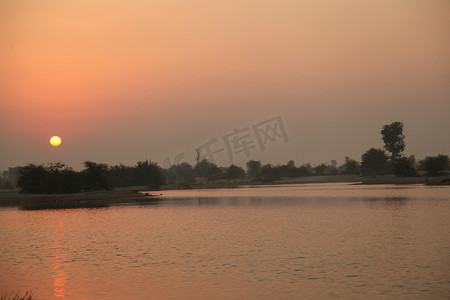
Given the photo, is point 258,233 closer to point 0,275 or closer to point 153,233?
point 153,233

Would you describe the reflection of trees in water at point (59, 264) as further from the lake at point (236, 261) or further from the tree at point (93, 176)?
the tree at point (93, 176)

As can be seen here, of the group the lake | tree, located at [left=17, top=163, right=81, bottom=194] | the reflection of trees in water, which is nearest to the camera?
the lake

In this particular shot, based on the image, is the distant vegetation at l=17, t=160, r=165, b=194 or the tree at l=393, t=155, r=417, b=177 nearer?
the distant vegetation at l=17, t=160, r=165, b=194

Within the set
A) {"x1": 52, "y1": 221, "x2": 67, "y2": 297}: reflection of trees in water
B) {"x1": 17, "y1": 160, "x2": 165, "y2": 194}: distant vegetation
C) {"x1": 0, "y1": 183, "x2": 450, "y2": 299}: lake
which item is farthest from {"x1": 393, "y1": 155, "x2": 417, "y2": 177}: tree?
{"x1": 52, "y1": 221, "x2": 67, "y2": 297}: reflection of trees in water

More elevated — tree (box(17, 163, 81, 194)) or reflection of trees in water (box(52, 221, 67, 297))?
tree (box(17, 163, 81, 194))

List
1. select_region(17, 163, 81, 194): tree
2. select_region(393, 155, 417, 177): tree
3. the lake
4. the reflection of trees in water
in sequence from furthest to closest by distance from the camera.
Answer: select_region(393, 155, 417, 177): tree → select_region(17, 163, 81, 194): tree → the reflection of trees in water → the lake

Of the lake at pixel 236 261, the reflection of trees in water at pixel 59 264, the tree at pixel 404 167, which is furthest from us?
the tree at pixel 404 167

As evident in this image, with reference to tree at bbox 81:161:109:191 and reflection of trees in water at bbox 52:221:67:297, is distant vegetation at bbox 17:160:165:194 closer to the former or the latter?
tree at bbox 81:161:109:191

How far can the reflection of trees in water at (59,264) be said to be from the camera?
2212 centimetres

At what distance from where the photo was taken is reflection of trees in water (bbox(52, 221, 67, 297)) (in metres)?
22.1

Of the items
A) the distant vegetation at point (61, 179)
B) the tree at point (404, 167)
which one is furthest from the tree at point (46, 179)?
the tree at point (404, 167)

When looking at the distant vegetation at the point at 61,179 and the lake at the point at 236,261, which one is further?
the distant vegetation at the point at 61,179

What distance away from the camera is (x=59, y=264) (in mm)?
28375

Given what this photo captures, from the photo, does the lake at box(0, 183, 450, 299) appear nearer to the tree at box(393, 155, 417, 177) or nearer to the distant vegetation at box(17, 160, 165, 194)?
the distant vegetation at box(17, 160, 165, 194)
